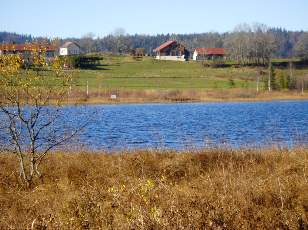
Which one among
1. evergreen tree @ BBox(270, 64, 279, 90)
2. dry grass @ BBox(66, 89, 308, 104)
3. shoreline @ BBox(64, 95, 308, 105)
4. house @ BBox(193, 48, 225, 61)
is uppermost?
house @ BBox(193, 48, 225, 61)

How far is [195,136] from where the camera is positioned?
27531 millimetres

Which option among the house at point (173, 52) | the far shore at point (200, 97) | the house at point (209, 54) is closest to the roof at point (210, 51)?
the house at point (209, 54)

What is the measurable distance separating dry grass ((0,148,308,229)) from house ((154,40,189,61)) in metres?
130

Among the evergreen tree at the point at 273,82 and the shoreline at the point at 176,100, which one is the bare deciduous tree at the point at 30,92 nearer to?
the shoreline at the point at 176,100

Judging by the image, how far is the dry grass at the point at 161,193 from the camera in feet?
25.1

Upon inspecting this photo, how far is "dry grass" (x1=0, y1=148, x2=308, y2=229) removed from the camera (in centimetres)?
765

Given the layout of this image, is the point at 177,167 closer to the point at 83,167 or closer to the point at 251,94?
the point at 83,167

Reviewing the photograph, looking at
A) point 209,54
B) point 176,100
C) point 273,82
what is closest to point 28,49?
point 176,100

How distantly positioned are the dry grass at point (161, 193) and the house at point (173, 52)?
12991 cm

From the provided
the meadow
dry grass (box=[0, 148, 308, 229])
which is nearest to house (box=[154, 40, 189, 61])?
the meadow

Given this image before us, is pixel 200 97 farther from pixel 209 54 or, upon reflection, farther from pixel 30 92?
pixel 209 54

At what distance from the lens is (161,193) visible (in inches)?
387

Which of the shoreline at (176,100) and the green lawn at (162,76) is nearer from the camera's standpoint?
the shoreline at (176,100)

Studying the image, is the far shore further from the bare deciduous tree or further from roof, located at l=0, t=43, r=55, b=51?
the bare deciduous tree
